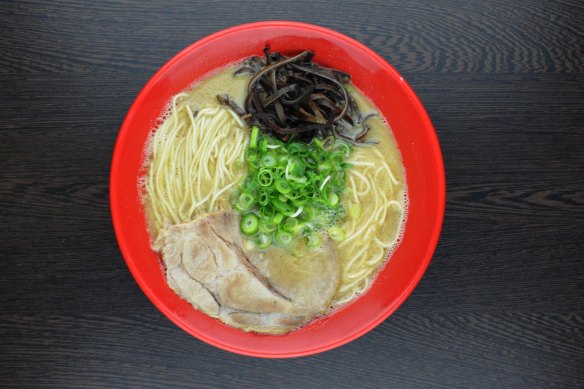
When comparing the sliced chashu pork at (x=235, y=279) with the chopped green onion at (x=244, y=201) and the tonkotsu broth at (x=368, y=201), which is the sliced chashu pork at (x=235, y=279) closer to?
the chopped green onion at (x=244, y=201)

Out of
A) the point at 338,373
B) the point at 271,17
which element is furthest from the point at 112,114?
the point at 338,373

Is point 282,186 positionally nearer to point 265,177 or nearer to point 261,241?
point 265,177

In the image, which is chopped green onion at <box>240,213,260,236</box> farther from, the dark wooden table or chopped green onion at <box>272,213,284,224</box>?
the dark wooden table

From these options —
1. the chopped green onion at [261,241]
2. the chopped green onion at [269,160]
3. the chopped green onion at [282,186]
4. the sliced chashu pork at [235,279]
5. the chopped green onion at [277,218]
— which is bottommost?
the sliced chashu pork at [235,279]

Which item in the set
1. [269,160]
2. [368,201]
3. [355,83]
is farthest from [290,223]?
[355,83]

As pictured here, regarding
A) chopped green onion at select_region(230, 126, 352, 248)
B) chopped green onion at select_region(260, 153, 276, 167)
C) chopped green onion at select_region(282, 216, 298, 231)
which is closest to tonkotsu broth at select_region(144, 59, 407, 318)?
chopped green onion at select_region(230, 126, 352, 248)

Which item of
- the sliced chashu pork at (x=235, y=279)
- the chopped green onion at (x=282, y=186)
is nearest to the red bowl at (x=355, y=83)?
the sliced chashu pork at (x=235, y=279)
